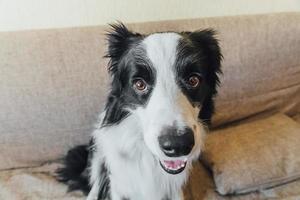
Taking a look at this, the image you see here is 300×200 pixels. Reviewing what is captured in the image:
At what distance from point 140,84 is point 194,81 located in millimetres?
164

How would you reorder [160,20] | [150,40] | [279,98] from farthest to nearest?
[279,98] → [160,20] → [150,40]

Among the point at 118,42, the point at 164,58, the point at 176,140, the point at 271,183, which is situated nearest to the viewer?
the point at 176,140

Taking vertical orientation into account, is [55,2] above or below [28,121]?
above

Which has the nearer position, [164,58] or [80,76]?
A: [164,58]

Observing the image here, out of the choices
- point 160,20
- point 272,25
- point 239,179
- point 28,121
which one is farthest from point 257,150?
point 28,121

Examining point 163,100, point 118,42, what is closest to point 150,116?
point 163,100

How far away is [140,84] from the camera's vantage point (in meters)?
1.15

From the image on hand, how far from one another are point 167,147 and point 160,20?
0.82m

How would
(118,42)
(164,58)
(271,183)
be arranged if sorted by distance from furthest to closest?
(271,183)
(118,42)
(164,58)

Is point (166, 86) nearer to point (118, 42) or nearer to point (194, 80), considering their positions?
point (194, 80)

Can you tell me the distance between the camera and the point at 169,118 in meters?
1.03

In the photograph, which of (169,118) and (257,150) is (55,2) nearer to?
(169,118)

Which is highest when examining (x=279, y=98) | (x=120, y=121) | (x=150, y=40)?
(x=150, y=40)

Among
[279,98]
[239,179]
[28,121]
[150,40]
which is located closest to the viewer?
[150,40]
